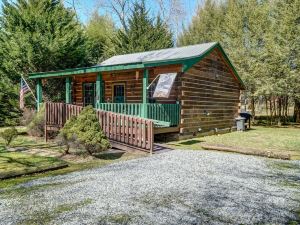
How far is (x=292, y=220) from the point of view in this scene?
434 centimetres

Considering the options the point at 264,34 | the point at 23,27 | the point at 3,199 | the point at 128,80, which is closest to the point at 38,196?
the point at 3,199

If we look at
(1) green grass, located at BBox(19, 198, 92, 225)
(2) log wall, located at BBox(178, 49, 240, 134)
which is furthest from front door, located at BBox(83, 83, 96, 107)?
(1) green grass, located at BBox(19, 198, 92, 225)

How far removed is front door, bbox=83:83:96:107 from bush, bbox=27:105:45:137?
408 centimetres

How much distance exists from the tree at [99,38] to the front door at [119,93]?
7.84m

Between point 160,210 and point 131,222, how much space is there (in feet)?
2.12

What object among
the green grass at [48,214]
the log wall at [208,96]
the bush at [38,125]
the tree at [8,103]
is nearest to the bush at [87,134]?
the green grass at [48,214]

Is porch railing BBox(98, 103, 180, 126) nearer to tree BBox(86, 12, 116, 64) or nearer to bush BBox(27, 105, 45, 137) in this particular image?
bush BBox(27, 105, 45, 137)

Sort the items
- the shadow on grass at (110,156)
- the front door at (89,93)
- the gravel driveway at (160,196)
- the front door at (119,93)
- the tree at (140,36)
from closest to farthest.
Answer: the gravel driveway at (160,196) → the shadow on grass at (110,156) → the front door at (119,93) → the front door at (89,93) → the tree at (140,36)

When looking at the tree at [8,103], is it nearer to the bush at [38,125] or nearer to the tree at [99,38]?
the bush at [38,125]

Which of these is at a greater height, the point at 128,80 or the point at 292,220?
the point at 128,80

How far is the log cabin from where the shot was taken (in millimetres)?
12680

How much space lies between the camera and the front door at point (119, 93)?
1704cm

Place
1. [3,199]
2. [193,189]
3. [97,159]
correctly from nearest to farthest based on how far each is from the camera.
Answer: [3,199] < [193,189] < [97,159]

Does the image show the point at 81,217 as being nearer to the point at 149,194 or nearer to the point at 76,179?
the point at 149,194
